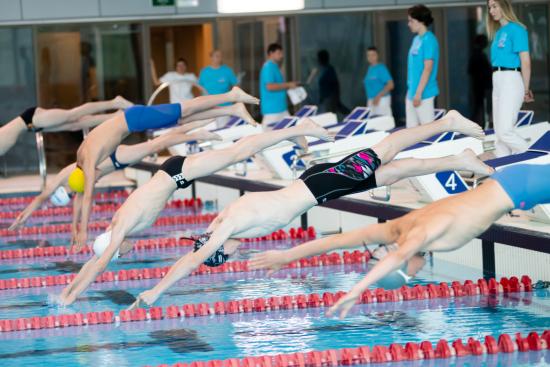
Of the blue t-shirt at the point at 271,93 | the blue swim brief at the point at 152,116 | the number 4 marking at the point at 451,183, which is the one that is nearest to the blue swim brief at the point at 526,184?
the number 4 marking at the point at 451,183

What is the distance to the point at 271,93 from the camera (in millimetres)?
14492

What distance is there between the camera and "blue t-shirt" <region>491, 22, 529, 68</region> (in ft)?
27.8

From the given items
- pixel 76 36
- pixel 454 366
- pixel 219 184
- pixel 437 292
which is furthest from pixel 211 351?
pixel 76 36

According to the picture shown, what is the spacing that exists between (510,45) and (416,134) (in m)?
2.05

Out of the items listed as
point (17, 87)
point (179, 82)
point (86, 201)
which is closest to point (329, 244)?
point (86, 201)

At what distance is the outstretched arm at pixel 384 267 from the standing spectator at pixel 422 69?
5507mm

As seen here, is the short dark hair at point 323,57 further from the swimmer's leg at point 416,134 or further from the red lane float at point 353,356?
the red lane float at point 353,356

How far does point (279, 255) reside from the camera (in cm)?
507

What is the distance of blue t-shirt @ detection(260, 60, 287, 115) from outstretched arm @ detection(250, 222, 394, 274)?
372 inches

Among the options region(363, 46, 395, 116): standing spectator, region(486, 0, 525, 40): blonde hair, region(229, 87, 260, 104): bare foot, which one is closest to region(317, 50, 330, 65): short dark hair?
region(363, 46, 395, 116): standing spectator

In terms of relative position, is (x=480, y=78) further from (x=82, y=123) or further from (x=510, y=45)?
(x=510, y=45)

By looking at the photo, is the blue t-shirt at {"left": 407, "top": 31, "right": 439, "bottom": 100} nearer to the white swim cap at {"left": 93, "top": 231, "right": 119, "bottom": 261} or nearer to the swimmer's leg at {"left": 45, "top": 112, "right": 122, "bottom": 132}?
the swimmer's leg at {"left": 45, "top": 112, "right": 122, "bottom": 132}

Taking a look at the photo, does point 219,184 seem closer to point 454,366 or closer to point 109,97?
point 109,97

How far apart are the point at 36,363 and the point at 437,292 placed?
8.99 ft
